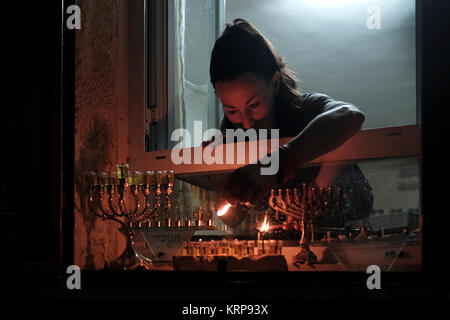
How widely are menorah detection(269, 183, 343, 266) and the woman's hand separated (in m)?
0.02

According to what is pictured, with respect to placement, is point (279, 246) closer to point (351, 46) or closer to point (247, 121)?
point (247, 121)

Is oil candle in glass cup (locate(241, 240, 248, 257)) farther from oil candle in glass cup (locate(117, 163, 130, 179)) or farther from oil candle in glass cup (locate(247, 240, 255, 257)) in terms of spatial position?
oil candle in glass cup (locate(117, 163, 130, 179))

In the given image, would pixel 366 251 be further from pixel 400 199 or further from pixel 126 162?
pixel 126 162

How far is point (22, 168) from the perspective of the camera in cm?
78

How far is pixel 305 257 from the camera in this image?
71cm

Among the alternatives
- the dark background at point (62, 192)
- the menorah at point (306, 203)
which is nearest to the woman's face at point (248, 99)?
the menorah at point (306, 203)

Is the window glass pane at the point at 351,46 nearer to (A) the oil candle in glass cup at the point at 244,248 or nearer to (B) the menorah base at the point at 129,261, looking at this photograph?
(A) the oil candle in glass cup at the point at 244,248

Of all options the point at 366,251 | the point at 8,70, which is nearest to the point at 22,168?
the point at 8,70

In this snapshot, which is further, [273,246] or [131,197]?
[131,197]

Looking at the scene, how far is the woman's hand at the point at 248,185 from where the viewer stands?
73cm

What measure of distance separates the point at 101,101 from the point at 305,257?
1.44 feet

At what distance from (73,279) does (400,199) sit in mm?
455

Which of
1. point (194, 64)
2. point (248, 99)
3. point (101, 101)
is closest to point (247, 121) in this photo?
point (248, 99)

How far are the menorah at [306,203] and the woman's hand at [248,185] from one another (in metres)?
0.02
